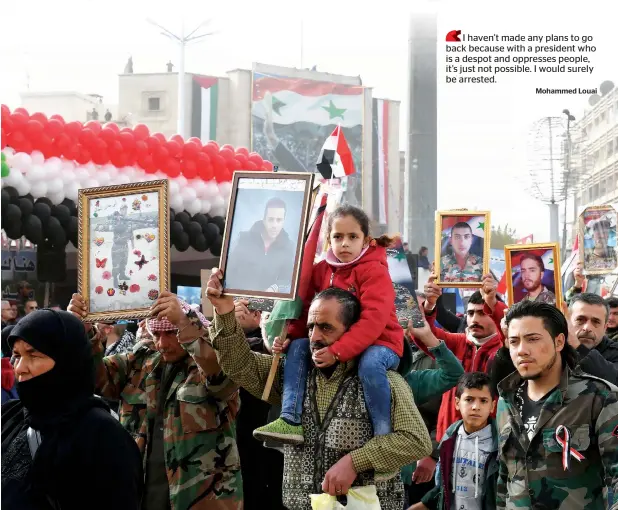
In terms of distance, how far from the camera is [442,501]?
20.1 feet

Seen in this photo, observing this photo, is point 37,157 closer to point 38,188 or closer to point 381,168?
point 38,188

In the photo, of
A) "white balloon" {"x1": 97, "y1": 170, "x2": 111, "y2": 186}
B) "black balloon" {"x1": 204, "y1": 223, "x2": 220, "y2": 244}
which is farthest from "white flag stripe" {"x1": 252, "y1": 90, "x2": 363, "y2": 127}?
Result: "white balloon" {"x1": 97, "y1": 170, "x2": 111, "y2": 186}

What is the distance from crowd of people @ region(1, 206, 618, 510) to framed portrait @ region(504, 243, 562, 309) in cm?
29

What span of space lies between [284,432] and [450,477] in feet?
5.94

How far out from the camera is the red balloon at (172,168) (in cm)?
1415

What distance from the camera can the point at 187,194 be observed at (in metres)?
14.3

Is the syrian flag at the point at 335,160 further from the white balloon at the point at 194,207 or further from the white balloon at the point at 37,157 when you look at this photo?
the white balloon at the point at 194,207

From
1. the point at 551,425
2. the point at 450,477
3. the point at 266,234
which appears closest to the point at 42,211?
the point at 450,477

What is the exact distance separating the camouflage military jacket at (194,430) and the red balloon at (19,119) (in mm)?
7271

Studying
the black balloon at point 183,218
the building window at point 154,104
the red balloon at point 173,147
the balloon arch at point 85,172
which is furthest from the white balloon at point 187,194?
the building window at point 154,104

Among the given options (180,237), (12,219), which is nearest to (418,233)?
(180,237)

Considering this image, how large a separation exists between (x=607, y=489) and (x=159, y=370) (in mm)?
2568

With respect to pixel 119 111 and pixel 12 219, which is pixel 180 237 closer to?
pixel 12 219

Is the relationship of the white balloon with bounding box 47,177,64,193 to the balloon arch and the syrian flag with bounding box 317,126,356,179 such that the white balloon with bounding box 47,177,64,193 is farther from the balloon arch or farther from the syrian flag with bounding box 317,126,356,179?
the syrian flag with bounding box 317,126,356,179
